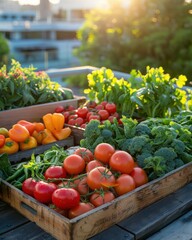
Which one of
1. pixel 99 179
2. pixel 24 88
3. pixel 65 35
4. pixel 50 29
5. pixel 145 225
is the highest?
pixel 24 88

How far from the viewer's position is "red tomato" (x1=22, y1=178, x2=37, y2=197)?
200 cm

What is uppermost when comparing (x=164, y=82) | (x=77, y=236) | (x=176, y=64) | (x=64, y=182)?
(x=164, y=82)

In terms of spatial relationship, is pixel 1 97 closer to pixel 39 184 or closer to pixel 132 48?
pixel 39 184

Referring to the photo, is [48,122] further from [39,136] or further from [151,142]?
[151,142]

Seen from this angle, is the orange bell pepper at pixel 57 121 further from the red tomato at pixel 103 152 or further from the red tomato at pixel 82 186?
the red tomato at pixel 82 186

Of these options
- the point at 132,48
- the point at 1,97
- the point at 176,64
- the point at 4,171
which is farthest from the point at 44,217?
the point at 132,48

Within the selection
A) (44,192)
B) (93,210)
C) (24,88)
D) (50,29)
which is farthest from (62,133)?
(50,29)

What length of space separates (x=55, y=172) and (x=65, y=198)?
0.26 metres

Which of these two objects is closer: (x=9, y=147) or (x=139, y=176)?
(x=139, y=176)

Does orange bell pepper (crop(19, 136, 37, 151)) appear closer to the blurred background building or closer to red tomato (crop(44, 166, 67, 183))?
red tomato (crop(44, 166, 67, 183))

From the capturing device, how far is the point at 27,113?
3260 millimetres

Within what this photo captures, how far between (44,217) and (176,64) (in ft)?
43.8

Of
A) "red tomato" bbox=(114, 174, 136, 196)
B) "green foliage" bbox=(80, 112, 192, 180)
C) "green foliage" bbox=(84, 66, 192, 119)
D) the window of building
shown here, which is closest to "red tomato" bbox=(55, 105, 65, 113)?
"green foliage" bbox=(84, 66, 192, 119)

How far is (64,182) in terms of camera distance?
2.00 metres
